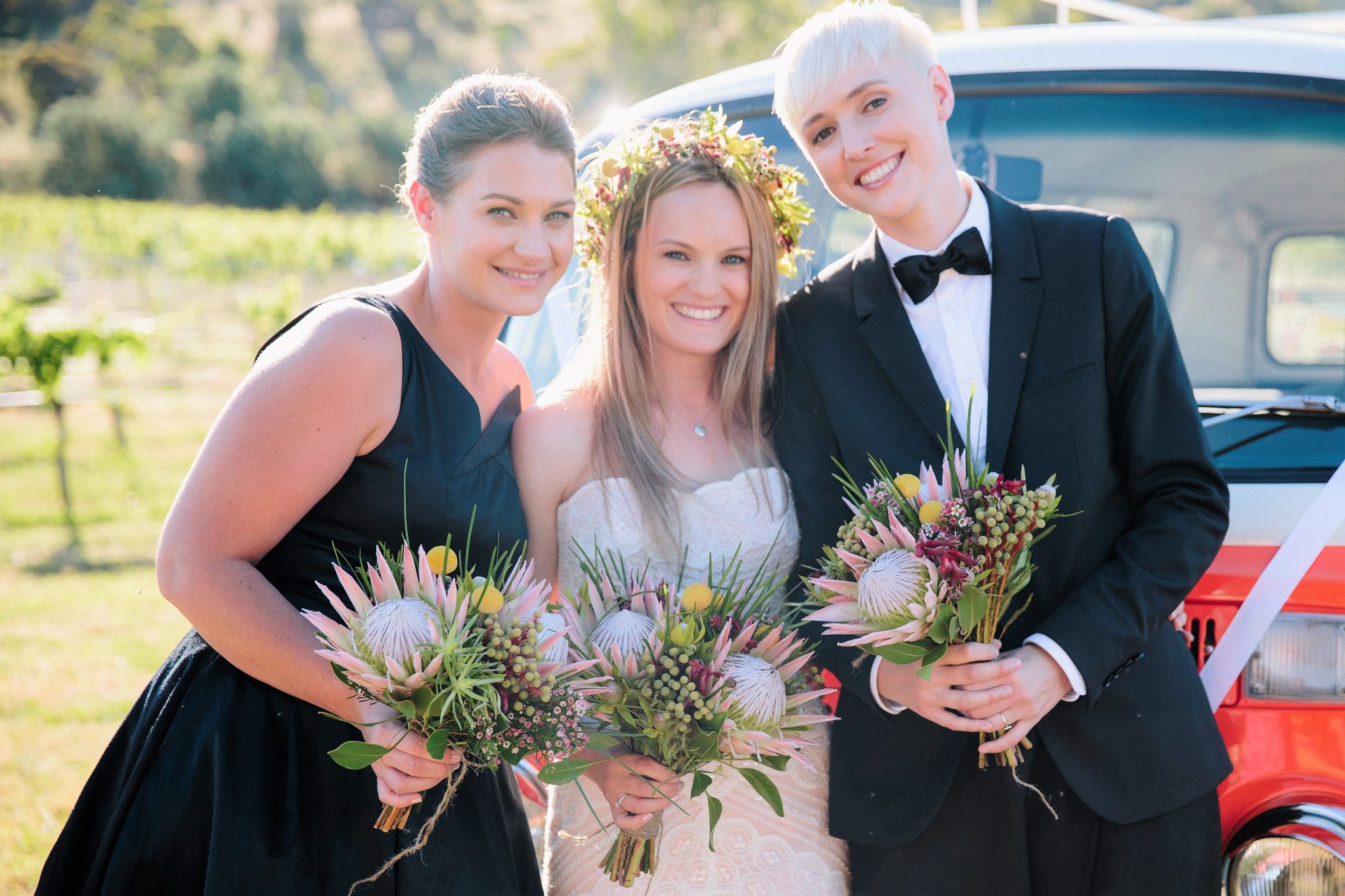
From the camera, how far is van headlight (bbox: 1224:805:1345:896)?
7.19 ft

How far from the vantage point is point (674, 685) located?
7.06ft

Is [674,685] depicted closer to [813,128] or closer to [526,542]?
[526,542]

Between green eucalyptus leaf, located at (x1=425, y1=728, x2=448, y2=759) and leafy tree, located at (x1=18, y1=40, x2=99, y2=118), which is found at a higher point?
leafy tree, located at (x1=18, y1=40, x2=99, y2=118)

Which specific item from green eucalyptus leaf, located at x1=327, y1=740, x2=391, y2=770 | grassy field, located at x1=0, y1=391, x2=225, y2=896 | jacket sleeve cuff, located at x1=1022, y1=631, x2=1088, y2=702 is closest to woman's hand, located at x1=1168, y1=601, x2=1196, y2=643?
jacket sleeve cuff, located at x1=1022, y1=631, x2=1088, y2=702

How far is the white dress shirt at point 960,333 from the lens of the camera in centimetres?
255

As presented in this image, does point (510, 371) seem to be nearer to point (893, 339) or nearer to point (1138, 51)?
point (893, 339)

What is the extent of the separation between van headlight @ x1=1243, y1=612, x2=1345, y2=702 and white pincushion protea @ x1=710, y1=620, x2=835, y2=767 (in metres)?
0.93

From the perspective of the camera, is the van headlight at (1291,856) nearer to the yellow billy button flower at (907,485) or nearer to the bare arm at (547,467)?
the yellow billy button flower at (907,485)

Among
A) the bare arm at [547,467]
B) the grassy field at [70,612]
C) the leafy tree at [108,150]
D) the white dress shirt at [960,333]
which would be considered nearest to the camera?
the white dress shirt at [960,333]

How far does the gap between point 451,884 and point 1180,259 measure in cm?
299

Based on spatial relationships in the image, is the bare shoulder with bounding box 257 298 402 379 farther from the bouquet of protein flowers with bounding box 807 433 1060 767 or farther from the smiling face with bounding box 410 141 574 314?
the bouquet of protein flowers with bounding box 807 433 1060 767

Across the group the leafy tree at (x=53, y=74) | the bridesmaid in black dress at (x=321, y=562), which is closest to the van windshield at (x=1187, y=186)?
the bridesmaid in black dress at (x=321, y=562)

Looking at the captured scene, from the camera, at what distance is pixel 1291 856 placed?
2.24 m

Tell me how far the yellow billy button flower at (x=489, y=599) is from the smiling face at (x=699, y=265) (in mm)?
1118
